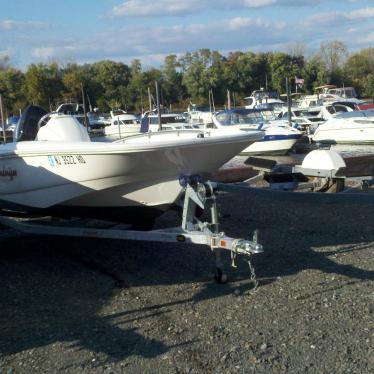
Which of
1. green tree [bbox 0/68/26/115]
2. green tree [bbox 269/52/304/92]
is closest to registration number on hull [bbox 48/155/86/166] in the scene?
green tree [bbox 0/68/26/115]

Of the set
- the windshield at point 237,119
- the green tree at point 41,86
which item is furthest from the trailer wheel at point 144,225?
the green tree at point 41,86

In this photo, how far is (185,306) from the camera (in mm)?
4789

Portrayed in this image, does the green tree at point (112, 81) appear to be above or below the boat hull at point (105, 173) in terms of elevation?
above

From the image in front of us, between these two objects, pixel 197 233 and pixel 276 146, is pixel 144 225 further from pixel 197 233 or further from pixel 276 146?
pixel 276 146

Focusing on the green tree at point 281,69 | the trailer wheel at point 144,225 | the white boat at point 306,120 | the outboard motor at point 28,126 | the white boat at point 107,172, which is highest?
the green tree at point 281,69

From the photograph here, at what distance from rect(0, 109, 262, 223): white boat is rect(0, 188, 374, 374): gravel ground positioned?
2.05 feet

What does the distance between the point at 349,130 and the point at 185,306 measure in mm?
18404

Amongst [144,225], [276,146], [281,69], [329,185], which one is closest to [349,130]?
[276,146]

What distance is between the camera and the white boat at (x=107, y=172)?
5398 millimetres

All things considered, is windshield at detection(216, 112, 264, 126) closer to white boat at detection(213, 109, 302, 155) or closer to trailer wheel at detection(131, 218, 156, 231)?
white boat at detection(213, 109, 302, 155)

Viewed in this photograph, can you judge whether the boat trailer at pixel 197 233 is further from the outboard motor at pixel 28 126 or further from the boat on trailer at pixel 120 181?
the outboard motor at pixel 28 126

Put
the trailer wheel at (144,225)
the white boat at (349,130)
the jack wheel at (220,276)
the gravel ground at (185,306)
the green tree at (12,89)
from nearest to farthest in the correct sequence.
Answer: the gravel ground at (185,306), the jack wheel at (220,276), the trailer wheel at (144,225), the white boat at (349,130), the green tree at (12,89)

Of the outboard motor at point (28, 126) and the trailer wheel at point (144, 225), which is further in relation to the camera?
the outboard motor at point (28, 126)

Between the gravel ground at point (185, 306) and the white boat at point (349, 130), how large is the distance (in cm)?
1497
